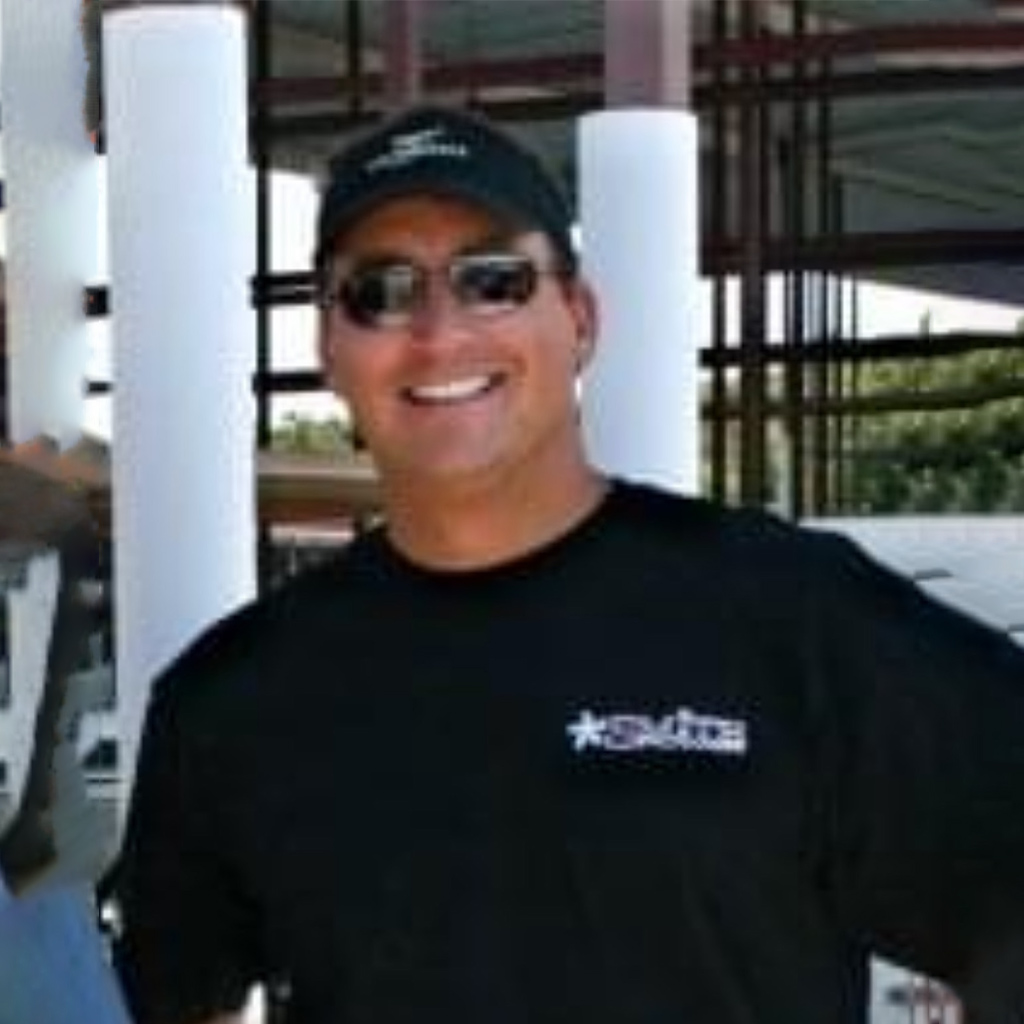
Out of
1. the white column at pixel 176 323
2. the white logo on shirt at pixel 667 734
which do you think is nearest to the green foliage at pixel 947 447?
the white column at pixel 176 323

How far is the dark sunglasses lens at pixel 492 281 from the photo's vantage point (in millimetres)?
1868

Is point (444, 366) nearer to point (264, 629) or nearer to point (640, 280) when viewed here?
point (264, 629)

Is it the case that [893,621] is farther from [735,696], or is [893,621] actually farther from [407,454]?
[407,454]

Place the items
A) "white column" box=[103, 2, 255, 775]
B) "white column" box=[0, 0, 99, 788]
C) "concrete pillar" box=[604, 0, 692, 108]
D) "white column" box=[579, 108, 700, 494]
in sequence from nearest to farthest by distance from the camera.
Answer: "white column" box=[103, 2, 255, 775]
"white column" box=[0, 0, 99, 788]
"white column" box=[579, 108, 700, 494]
"concrete pillar" box=[604, 0, 692, 108]

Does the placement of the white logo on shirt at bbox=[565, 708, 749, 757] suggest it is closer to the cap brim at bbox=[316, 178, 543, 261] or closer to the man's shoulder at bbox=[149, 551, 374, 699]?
the man's shoulder at bbox=[149, 551, 374, 699]

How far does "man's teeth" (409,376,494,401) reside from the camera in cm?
186

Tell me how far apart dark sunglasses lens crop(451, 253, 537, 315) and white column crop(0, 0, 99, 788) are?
12.6 ft

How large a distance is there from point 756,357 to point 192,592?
5314 millimetres

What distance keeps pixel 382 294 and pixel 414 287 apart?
0.02 m

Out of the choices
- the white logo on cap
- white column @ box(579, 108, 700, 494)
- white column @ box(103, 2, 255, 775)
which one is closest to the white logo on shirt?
the white logo on cap

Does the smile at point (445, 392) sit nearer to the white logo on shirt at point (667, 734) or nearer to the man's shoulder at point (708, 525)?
the man's shoulder at point (708, 525)

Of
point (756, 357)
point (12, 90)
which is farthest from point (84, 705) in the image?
point (756, 357)

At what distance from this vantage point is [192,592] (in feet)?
17.0

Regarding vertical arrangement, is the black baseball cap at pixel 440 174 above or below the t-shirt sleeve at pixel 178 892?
above
